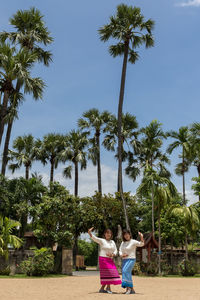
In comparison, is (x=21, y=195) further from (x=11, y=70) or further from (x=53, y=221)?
(x=11, y=70)

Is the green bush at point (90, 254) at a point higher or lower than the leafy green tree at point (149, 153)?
lower

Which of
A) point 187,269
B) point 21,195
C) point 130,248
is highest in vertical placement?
point 21,195

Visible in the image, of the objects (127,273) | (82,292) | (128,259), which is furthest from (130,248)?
(82,292)

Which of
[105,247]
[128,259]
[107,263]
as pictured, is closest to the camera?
[128,259]

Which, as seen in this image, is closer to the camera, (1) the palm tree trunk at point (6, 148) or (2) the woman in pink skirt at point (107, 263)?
(2) the woman in pink skirt at point (107, 263)

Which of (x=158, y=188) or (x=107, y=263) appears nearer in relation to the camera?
(x=107, y=263)

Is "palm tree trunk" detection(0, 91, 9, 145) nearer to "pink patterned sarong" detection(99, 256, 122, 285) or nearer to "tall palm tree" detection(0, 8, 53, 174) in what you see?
"tall palm tree" detection(0, 8, 53, 174)

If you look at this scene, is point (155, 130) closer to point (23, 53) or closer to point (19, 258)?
point (23, 53)

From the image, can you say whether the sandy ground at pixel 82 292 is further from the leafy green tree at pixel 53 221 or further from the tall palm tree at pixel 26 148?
the tall palm tree at pixel 26 148

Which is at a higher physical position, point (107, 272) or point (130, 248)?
point (130, 248)

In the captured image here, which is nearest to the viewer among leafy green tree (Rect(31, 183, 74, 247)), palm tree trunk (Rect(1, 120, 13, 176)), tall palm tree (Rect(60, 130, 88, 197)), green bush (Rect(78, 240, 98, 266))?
leafy green tree (Rect(31, 183, 74, 247))

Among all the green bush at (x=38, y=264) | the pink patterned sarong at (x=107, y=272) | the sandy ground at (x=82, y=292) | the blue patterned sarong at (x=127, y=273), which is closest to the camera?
the sandy ground at (x=82, y=292)

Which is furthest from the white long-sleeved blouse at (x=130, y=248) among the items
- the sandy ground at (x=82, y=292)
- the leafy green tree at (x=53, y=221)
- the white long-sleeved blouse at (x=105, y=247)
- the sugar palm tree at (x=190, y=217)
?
the sugar palm tree at (x=190, y=217)

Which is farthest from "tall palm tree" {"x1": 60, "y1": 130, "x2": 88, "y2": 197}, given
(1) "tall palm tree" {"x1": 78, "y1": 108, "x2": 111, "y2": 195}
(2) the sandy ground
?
(2) the sandy ground
